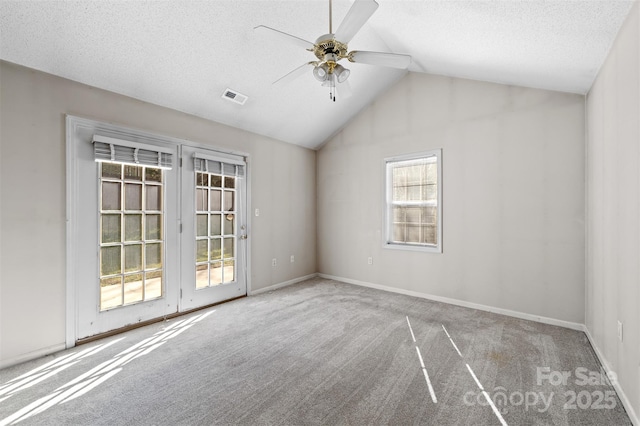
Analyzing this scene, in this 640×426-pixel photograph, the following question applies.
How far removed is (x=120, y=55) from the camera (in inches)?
107

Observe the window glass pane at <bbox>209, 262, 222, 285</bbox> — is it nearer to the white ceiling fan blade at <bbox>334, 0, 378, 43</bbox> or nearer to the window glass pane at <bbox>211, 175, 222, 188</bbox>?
the window glass pane at <bbox>211, 175, 222, 188</bbox>

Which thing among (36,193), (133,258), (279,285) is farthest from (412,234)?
(36,193)

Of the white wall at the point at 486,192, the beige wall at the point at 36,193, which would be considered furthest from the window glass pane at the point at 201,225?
the white wall at the point at 486,192

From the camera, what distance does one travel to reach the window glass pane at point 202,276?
3.80 metres

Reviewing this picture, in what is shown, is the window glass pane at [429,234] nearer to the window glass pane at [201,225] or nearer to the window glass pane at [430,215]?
the window glass pane at [430,215]

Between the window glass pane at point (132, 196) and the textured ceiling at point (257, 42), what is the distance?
3.26 feet

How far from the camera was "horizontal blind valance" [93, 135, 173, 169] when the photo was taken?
9.51ft

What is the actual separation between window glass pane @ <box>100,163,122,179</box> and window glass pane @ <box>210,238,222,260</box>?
136 cm

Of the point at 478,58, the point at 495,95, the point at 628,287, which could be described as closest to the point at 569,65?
the point at 478,58

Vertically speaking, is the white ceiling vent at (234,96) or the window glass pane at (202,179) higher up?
the white ceiling vent at (234,96)

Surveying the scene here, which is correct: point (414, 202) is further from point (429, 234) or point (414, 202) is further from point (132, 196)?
point (132, 196)

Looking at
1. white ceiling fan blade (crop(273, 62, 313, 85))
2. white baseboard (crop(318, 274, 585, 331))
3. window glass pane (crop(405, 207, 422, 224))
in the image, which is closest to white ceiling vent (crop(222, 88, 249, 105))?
white ceiling fan blade (crop(273, 62, 313, 85))

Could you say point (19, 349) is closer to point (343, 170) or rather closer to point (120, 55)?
point (120, 55)

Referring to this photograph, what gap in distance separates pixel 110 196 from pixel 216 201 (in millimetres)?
1245
